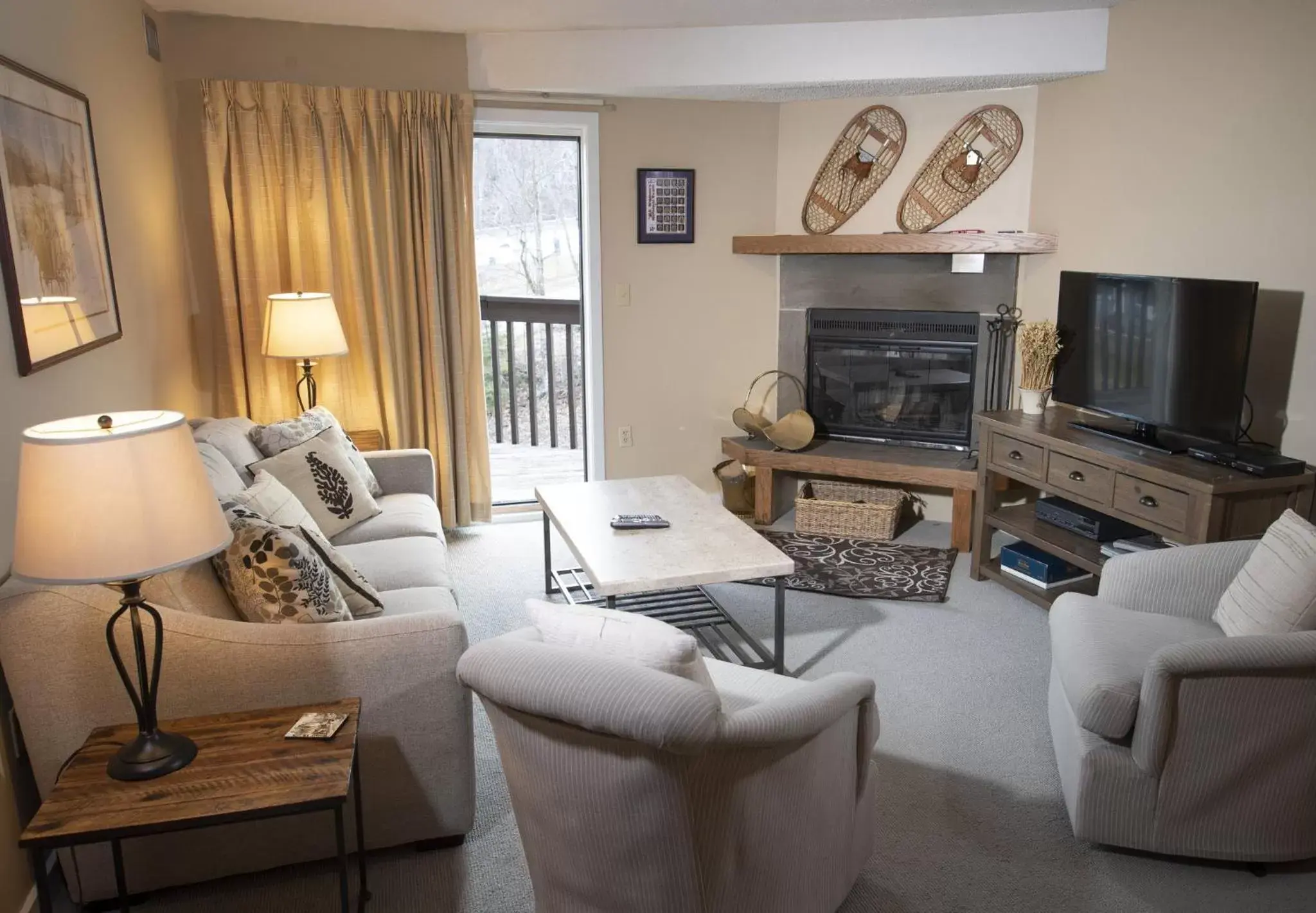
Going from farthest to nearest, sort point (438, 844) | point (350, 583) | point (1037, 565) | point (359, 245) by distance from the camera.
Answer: point (359, 245)
point (1037, 565)
point (350, 583)
point (438, 844)

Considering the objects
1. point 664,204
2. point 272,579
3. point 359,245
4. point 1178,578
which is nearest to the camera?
point 272,579

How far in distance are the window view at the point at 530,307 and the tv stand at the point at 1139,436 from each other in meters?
2.70

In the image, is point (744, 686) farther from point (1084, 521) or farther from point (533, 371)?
point (533, 371)

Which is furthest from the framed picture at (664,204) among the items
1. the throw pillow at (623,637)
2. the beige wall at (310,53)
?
the throw pillow at (623,637)

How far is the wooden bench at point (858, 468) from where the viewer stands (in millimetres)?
4488

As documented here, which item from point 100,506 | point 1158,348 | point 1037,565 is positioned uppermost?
point 1158,348

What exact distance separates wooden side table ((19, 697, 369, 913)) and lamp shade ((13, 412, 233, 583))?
42cm

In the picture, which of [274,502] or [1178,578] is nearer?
[1178,578]

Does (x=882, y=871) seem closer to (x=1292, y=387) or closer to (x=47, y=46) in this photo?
(x=1292, y=387)

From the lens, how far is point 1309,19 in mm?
3201

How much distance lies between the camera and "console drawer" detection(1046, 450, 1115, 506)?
3480 mm

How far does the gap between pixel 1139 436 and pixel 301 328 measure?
11.1 ft

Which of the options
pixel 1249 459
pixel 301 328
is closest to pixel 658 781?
pixel 1249 459

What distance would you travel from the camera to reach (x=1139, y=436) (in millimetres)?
3625
